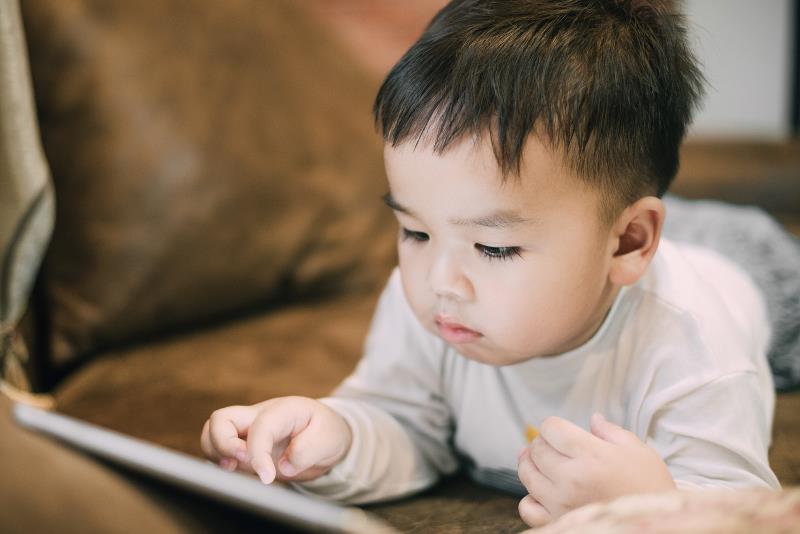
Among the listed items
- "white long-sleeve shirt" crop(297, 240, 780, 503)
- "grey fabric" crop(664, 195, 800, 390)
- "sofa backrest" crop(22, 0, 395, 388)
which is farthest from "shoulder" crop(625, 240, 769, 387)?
"sofa backrest" crop(22, 0, 395, 388)

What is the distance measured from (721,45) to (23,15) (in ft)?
6.32

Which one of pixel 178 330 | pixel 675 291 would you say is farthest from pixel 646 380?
pixel 178 330

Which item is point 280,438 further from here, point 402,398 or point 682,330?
point 682,330

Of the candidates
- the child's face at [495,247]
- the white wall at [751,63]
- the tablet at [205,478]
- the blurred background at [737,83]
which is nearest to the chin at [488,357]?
the child's face at [495,247]

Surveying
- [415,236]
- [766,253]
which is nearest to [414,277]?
[415,236]

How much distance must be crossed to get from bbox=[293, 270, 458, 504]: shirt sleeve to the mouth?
13 centimetres

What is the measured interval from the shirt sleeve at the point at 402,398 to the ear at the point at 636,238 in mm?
196

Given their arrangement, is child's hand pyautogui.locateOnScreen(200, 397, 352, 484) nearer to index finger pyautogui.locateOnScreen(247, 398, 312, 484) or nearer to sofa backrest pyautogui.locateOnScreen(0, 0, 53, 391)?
index finger pyautogui.locateOnScreen(247, 398, 312, 484)

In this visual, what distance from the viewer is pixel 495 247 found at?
0.60 m

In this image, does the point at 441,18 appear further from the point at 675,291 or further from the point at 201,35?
the point at 201,35

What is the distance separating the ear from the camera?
2.16 feet

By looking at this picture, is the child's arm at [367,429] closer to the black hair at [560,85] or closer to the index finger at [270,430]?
the index finger at [270,430]

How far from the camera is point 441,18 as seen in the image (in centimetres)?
69

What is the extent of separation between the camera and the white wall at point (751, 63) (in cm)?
229
